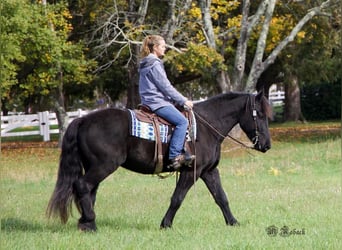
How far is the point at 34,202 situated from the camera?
13070 millimetres

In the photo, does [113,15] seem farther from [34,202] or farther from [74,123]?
[74,123]

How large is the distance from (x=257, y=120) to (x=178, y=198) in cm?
168

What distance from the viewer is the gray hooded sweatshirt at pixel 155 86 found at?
909cm

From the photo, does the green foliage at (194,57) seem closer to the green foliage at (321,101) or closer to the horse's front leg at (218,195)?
the horse's front leg at (218,195)

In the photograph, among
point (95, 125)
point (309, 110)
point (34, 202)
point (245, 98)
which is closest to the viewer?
point (95, 125)

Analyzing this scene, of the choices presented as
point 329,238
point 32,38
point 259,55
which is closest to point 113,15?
point 32,38

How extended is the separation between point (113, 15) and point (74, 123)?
50.2 ft

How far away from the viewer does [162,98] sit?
9227 mm

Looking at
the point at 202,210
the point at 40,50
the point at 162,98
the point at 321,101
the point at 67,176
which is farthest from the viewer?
the point at 321,101

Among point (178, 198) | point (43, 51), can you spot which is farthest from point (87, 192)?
point (43, 51)

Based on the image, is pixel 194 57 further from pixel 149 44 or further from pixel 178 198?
pixel 178 198

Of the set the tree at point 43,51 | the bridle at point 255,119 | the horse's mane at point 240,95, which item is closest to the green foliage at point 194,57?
the tree at point 43,51

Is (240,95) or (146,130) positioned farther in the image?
(240,95)

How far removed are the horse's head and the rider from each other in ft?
3.65
